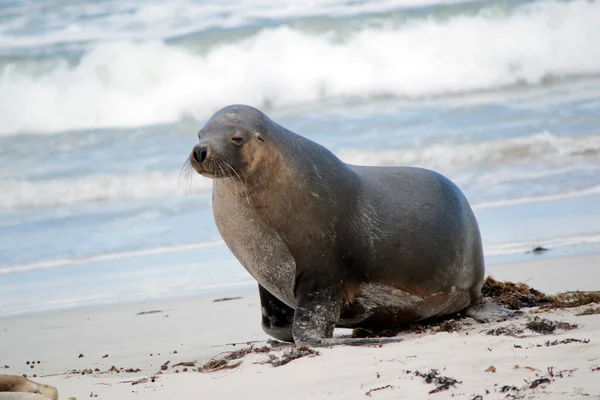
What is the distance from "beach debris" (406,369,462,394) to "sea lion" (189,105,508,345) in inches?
53.1

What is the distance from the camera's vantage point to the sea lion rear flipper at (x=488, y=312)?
7.36 m

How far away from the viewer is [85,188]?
57.1ft

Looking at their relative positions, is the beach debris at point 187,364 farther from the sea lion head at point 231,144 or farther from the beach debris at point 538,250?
the beach debris at point 538,250

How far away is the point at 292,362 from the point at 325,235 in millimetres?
1184

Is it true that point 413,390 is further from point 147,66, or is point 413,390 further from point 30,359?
point 147,66

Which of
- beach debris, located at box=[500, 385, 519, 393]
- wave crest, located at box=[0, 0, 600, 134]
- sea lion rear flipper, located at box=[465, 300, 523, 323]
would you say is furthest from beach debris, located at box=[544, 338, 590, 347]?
wave crest, located at box=[0, 0, 600, 134]

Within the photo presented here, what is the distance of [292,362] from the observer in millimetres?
5945

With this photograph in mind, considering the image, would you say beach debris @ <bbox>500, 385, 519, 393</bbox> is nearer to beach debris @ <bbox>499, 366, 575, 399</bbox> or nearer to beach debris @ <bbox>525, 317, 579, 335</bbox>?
beach debris @ <bbox>499, 366, 575, 399</bbox>

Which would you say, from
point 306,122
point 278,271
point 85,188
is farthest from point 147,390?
point 306,122

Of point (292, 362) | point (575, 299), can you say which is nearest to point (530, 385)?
point (292, 362)

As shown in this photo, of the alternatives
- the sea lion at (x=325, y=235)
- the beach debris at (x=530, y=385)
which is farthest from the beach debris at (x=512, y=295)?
the beach debris at (x=530, y=385)

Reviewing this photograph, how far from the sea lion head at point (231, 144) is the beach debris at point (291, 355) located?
3.76ft

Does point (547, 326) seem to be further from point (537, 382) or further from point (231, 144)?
point (231, 144)

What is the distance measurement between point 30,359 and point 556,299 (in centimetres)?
385
